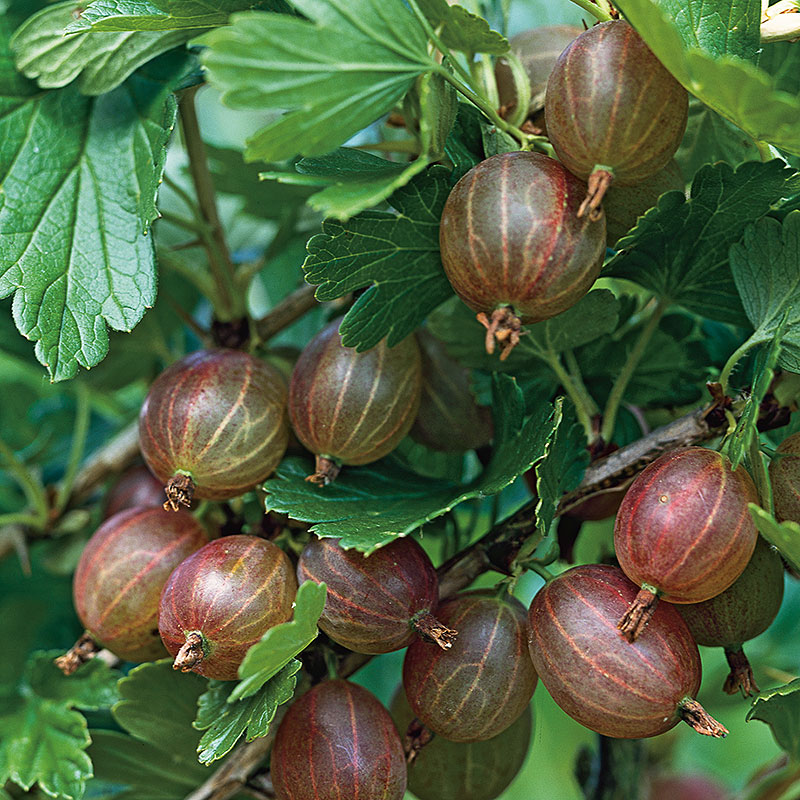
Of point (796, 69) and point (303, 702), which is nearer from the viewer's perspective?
point (303, 702)

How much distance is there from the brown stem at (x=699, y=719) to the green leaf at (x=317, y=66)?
34 centimetres

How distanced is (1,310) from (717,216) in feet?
2.06

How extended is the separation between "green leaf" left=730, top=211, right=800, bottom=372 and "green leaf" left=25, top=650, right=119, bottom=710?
0.54 m

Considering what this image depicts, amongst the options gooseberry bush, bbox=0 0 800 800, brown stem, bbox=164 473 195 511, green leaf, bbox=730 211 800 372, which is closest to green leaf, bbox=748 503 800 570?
gooseberry bush, bbox=0 0 800 800

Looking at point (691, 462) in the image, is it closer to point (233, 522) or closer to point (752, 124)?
point (752, 124)

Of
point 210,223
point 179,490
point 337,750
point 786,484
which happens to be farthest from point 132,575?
point 786,484

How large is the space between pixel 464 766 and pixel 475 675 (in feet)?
0.46

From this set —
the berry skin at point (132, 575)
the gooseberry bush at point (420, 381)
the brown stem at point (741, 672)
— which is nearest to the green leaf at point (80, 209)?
the gooseberry bush at point (420, 381)

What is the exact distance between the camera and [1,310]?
78 centimetres

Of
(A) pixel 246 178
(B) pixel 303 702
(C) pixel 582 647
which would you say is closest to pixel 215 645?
(B) pixel 303 702

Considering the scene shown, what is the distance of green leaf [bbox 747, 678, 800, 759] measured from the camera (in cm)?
46

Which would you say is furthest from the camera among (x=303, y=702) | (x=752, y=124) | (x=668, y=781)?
(x=668, y=781)

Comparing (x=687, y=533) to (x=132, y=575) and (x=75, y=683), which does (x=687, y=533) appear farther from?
(x=75, y=683)

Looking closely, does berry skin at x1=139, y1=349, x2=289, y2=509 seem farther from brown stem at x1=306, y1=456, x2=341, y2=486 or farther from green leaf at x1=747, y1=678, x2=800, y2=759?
green leaf at x1=747, y1=678, x2=800, y2=759
